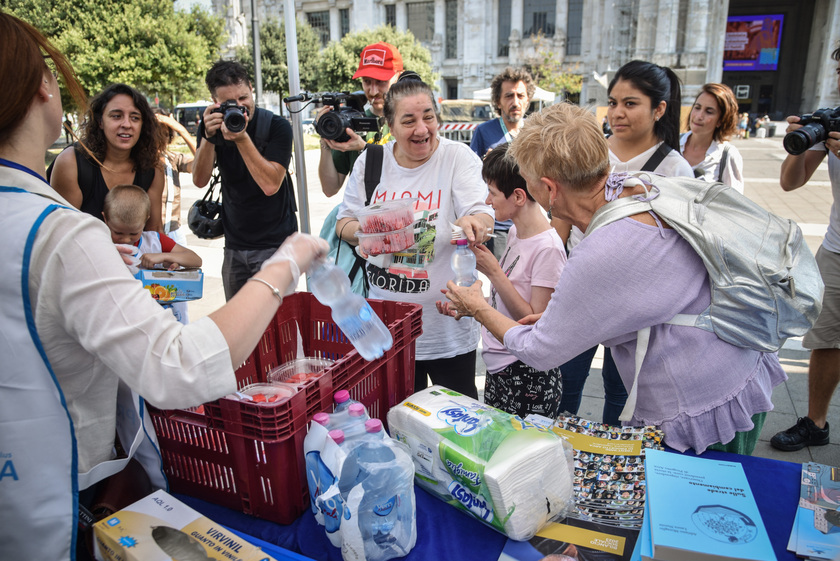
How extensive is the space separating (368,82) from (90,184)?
6.34ft

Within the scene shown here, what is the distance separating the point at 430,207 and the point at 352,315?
92 centimetres

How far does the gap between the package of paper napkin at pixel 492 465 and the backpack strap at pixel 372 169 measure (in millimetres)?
1391

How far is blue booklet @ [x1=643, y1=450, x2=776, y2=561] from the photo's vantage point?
1.20m

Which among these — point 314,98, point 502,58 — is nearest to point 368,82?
point 314,98

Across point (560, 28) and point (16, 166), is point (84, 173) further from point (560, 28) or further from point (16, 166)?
point (560, 28)

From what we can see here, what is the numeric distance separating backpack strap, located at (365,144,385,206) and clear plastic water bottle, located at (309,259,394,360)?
1.02m

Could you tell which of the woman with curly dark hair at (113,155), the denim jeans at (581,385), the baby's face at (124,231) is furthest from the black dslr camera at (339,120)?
the denim jeans at (581,385)

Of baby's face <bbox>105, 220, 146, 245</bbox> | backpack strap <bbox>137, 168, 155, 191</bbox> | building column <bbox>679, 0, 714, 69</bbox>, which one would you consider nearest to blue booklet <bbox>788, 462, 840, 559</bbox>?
baby's face <bbox>105, 220, 146, 245</bbox>

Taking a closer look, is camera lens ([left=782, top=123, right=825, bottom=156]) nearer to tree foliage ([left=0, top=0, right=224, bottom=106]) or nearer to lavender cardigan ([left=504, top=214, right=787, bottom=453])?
lavender cardigan ([left=504, top=214, right=787, bottom=453])

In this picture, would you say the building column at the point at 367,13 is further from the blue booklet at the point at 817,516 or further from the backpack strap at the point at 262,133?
the blue booklet at the point at 817,516

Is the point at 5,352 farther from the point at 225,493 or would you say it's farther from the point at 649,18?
the point at 649,18

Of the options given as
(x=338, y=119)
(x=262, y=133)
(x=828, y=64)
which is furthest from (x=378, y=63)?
(x=828, y=64)

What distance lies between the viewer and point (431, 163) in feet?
8.61

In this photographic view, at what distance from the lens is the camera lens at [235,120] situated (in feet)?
10.00
